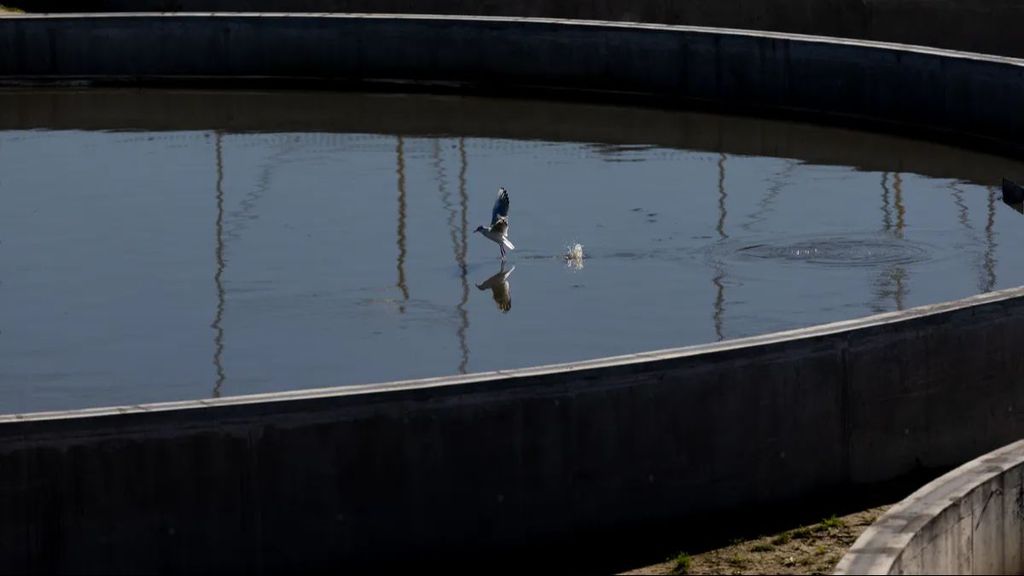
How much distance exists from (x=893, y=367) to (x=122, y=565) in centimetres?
377

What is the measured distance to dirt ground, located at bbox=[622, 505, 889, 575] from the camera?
9.16 m

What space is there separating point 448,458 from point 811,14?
16.2 m

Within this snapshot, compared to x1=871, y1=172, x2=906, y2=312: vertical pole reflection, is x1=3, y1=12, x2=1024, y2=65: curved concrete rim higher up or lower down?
higher up

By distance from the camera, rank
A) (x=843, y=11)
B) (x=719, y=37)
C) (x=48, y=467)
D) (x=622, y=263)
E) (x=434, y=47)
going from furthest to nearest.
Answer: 1. (x=843, y=11)
2. (x=434, y=47)
3. (x=719, y=37)
4. (x=622, y=263)
5. (x=48, y=467)

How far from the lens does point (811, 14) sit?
2450 cm

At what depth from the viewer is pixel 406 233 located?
15.4 meters

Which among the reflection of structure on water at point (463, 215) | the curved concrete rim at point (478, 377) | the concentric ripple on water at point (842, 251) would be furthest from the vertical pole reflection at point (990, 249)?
the curved concrete rim at point (478, 377)

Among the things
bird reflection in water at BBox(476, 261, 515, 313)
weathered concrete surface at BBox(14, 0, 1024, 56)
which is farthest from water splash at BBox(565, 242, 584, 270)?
weathered concrete surface at BBox(14, 0, 1024, 56)

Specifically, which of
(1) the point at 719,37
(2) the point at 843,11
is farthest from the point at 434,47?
(2) the point at 843,11

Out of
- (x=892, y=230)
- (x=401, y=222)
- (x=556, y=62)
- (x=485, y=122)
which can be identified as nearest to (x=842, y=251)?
(x=892, y=230)

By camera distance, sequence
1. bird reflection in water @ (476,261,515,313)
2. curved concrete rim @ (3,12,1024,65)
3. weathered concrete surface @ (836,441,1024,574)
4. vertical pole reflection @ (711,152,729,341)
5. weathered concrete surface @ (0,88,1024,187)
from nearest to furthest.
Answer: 1. weathered concrete surface @ (836,441,1024,574)
2. vertical pole reflection @ (711,152,729,341)
3. bird reflection in water @ (476,261,515,313)
4. weathered concrete surface @ (0,88,1024,187)
5. curved concrete rim @ (3,12,1024,65)

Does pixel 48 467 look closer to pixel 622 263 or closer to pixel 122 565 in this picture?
pixel 122 565

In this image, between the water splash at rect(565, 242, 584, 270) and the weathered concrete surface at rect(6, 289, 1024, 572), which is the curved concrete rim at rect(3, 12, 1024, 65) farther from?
the weathered concrete surface at rect(6, 289, 1024, 572)

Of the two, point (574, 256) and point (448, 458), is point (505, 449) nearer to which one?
point (448, 458)
